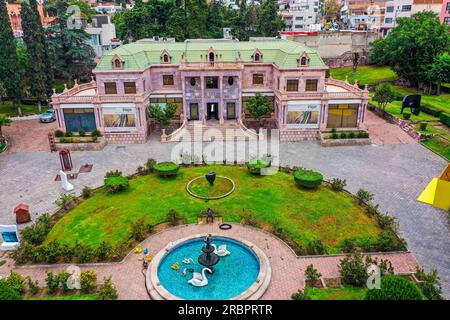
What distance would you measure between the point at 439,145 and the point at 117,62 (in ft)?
143

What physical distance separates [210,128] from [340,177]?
20.4m

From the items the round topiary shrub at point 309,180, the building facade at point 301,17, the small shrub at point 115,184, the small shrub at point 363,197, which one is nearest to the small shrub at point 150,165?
the small shrub at point 115,184

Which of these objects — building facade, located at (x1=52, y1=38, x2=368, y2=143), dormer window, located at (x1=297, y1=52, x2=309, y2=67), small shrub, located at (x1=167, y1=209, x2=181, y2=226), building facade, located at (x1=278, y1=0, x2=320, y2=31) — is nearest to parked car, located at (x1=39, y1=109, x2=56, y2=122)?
building facade, located at (x1=52, y1=38, x2=368, y2=143)

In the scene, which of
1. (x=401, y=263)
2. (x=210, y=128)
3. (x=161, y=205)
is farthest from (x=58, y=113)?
(x=401, y=263)

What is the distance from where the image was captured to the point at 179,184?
37.2 metres

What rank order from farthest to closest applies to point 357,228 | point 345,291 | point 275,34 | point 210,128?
point 275,34
point 210,128
point 357,228
point 345,291

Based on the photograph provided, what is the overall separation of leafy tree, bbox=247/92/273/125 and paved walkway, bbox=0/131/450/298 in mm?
5798

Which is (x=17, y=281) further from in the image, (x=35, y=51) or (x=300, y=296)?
(x=35, y=51)

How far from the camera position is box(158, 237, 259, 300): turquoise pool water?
23.0 meters

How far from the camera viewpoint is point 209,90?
53.0 metres

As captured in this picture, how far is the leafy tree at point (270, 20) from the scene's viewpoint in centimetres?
9056

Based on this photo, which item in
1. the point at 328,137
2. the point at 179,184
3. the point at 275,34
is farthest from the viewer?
the point at 275,34

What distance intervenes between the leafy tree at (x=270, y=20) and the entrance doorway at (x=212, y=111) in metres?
46.7
